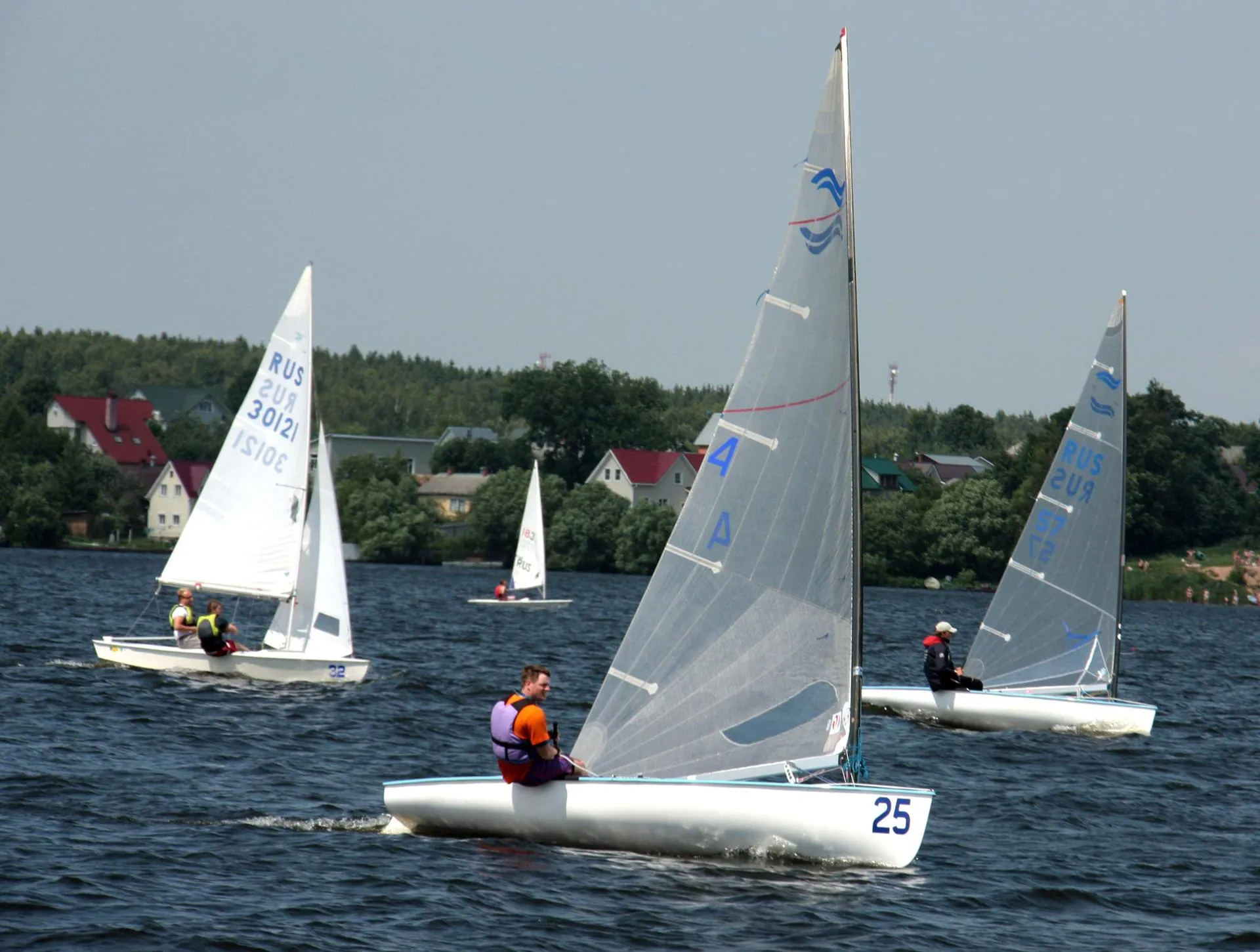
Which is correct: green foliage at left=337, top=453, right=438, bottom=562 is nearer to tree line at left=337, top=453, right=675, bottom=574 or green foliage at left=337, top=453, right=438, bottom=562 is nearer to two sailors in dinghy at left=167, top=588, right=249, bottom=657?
tree line at left=337, top=453, right=675, bottom=574

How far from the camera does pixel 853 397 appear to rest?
12.5 m

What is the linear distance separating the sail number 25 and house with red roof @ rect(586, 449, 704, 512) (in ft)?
306

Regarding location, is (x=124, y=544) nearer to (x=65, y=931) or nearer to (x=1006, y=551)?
(x=1006, y=551)

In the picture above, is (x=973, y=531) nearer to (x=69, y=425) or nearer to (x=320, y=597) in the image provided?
(x=320, y=597)

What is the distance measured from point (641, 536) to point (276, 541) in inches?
2514

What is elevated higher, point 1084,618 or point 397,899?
point 1084,618

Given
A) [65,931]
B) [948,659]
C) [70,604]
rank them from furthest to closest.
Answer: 1. [70,604]
2. [948,659]
3. [65,931]

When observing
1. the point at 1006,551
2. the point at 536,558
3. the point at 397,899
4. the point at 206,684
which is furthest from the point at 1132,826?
the point at 1006,551

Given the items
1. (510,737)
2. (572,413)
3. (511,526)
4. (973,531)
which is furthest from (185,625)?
(572,413)

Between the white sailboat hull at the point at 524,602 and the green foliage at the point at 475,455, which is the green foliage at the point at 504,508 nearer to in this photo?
the green foliage at the point at 475,455

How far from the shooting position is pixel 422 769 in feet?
56.7

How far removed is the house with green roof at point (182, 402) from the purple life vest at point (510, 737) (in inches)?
5895

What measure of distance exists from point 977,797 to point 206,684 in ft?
36.8

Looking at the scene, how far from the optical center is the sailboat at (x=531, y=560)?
5244 cm
